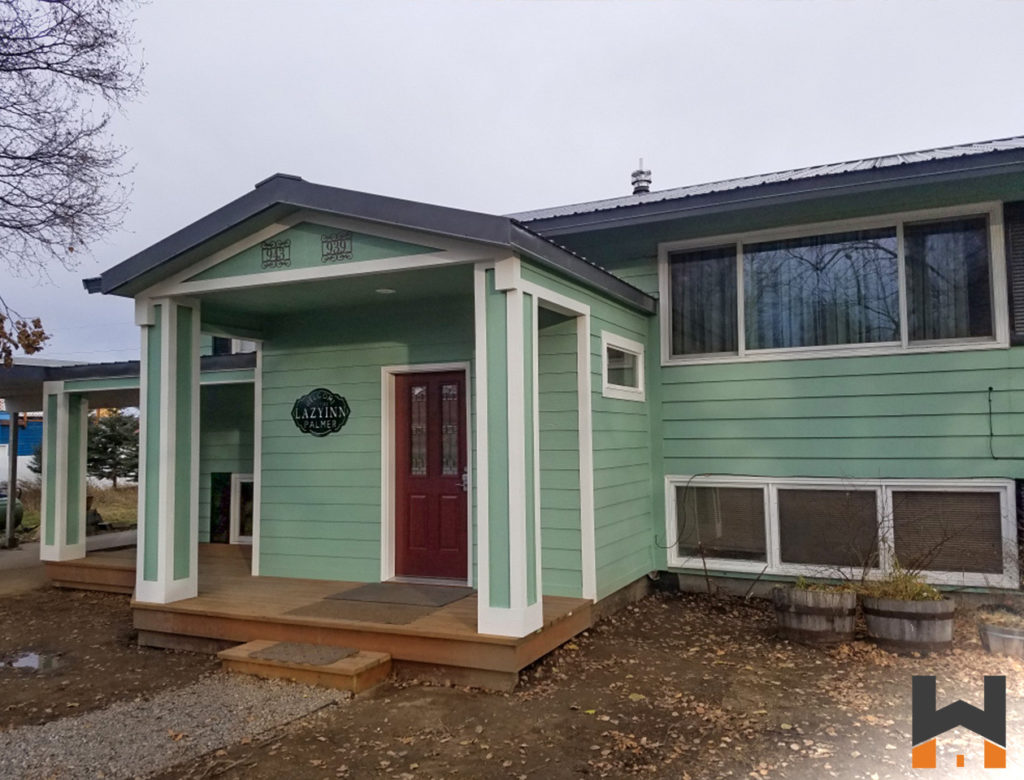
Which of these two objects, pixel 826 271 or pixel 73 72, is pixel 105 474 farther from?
pixel 826 271

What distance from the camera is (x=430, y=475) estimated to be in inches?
238

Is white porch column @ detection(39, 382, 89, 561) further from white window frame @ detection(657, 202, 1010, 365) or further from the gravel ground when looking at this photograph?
white window frame @ detection(657, 202, 1010, 365)

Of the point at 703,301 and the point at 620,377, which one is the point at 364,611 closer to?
the point at 620,377

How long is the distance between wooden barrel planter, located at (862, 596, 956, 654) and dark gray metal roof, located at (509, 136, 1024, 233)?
2.95 meters

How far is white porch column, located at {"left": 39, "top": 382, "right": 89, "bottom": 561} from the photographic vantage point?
792 cm

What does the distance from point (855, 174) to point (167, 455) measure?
215 inches

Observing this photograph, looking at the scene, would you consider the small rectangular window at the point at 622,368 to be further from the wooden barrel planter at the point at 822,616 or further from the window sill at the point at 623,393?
the wooden barrel planter at the point at 822,616

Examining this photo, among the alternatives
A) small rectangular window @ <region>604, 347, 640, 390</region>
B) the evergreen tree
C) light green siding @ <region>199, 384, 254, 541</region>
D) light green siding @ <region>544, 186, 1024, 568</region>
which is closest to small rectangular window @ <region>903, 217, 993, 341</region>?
light green siding @ <region>544, 186, 1024, 568</region>

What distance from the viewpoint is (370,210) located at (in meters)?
4.52

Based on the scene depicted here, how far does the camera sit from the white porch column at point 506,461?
4.16m

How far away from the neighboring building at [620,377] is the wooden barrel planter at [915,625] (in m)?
1.01

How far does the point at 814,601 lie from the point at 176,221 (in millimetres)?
18253

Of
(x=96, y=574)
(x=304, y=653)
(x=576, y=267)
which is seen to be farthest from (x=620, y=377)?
(x=96, y=574)

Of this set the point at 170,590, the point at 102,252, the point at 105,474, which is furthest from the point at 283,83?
the point at 105,474
